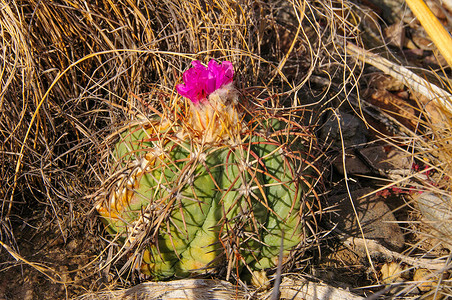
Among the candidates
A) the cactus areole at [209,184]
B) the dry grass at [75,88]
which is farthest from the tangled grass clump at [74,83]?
the cactus areole at [209,184]

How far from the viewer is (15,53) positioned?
1549 mm

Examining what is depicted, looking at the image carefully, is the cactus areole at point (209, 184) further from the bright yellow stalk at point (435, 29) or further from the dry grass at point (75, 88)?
the bright yellow stalk at point (435, 29)

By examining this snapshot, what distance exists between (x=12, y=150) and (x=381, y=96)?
1.90 metres

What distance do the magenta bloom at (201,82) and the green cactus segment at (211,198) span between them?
0.15m

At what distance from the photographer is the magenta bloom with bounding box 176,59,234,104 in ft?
3.95

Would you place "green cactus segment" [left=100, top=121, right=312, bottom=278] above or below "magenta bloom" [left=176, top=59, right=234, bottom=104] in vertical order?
below

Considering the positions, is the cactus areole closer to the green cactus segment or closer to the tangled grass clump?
the green cactus segment

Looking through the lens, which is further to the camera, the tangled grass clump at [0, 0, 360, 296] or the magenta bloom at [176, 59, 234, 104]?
the tangled grass clump at [0, 0, 360, 296]

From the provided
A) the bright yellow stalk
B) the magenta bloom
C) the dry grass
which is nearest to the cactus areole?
the magenta bloom

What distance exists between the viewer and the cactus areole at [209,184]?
1.21 m

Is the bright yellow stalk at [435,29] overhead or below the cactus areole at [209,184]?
overhead

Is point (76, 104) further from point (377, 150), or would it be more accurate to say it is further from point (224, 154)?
point (377, 150)

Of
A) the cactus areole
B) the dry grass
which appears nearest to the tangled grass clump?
the dry grass

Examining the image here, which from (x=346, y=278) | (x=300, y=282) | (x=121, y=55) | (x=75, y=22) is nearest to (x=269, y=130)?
(x=300, y=282)
